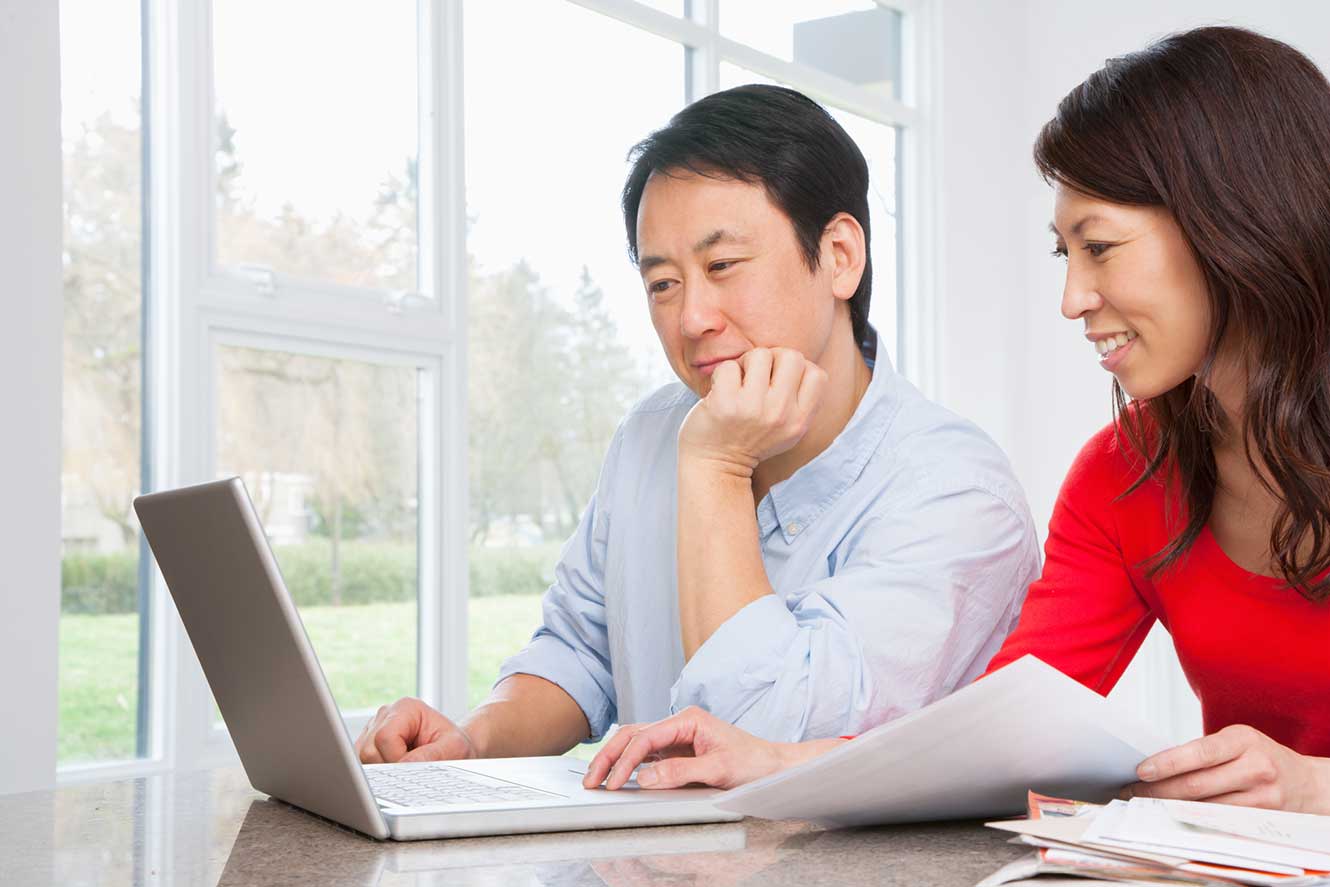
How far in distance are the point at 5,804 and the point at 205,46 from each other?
5.76 ft

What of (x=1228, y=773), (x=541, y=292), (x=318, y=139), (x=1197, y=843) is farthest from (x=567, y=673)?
(x=541, y=292)

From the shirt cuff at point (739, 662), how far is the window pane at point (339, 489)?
1.54 m

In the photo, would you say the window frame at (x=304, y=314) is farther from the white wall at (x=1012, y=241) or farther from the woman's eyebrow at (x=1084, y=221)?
the woman's eyebrow at (x=1084, y=221)

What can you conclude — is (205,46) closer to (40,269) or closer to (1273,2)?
(40,269)

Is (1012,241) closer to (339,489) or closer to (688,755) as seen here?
(339,489)

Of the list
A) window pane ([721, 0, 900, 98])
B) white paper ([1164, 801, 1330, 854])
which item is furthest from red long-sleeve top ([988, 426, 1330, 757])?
window pane ([721, 0, 900, 98])

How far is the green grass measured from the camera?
236 centimetres

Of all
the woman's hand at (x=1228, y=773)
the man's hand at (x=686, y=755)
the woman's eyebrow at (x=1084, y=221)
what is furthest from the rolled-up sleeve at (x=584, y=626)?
the woman's hand at (x=1228, y=773)

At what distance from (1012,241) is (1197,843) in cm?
396

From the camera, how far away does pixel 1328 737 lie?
1.30m

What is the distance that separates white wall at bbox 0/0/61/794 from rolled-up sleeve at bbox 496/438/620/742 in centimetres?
87

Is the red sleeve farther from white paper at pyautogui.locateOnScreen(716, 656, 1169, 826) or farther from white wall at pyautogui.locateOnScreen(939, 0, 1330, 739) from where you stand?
white wall at pyautogui.locateOnScreen(939, 0, 1330, 739)

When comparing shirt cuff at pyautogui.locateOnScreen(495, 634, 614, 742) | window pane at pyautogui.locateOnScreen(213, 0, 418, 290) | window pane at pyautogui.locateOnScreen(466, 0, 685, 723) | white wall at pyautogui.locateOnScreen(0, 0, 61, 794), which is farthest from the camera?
window pane at pyautogui.locateOnScreen(466, 0, 685, 723)

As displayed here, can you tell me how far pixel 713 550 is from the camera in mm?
1375
